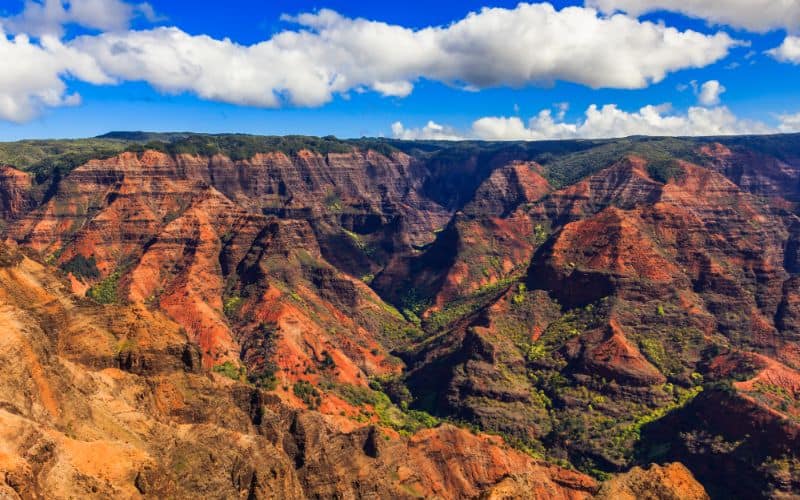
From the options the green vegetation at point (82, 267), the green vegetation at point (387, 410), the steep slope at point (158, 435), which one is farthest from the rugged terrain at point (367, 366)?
the green vegetation at point (387, 410)

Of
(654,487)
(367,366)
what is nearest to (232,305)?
(367,366)

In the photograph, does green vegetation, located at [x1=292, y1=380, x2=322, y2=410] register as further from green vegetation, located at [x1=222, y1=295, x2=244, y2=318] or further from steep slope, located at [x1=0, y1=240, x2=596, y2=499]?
green vegetation, located at [x1=222, y1=295, x2=244, y2=318]

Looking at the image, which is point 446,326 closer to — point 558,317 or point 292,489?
point 558,317

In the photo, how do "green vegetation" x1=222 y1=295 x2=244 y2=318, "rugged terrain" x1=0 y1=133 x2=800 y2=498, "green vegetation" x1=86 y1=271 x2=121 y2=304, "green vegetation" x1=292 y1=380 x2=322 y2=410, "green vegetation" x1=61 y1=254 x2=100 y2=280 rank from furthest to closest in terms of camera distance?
"green vegetation" x1=61 y1=254 x2=100 y2=280
"green vegetation" x1=222 y1=295 x2=244 y2=318
"green vegetation" x1=86 y1=271 x2=121 y2=304
"green vegetation" x1=292 y1=380 x2=322 y2=410
"rugged terrain" x1=0 y1=133 x2=800 y2=498

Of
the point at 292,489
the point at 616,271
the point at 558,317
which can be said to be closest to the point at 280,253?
the point at 558,317

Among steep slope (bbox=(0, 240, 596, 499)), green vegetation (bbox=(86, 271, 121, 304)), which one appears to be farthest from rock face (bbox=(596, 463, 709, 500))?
green vegetation (bbox=(86, 271, 121, 304))

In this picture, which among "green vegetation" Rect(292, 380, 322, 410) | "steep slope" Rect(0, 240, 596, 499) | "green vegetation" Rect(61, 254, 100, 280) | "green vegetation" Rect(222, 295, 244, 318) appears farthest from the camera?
"green vegetation" Rect(61, 254, 100, 280)

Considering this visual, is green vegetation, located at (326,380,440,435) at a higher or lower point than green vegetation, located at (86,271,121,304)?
lower
